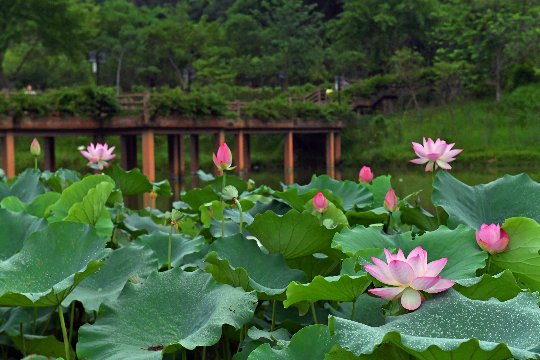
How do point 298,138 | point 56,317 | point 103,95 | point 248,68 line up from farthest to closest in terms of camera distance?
point 248,68
point 298,138
point 103,95
point 56,317

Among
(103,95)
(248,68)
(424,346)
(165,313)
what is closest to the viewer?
(424,346)

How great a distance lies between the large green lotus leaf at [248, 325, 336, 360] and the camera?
625 millimetres

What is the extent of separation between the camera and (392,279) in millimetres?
620

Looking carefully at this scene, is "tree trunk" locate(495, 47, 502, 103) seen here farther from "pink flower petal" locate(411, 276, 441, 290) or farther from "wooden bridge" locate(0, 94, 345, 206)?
"pink flower petal" locate(411, 276, 441, 290)

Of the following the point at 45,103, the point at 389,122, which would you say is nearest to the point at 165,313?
the point at 45,103

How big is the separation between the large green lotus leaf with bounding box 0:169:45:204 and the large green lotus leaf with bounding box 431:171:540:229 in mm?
1396

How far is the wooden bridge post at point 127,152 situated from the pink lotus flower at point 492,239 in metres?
9.63

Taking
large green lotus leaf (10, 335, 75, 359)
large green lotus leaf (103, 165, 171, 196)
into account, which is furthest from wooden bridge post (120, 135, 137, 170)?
large green lotus leaf (10, 335, 75, 359)

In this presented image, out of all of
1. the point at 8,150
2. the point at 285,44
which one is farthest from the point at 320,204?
the point at 285,44

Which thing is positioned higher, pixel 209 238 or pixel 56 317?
pixel 209 238

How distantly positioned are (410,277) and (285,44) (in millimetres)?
20631

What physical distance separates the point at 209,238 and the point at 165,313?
611mm

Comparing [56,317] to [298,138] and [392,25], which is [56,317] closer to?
[298,138]

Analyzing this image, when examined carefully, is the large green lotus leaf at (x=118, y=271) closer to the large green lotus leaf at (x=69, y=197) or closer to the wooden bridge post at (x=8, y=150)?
the large green lotus leaf at (x=69, y=197)
